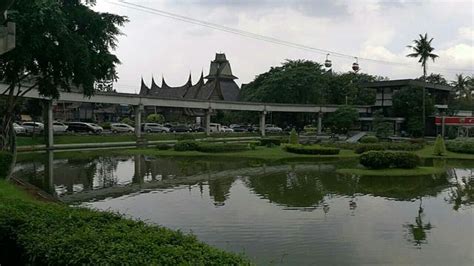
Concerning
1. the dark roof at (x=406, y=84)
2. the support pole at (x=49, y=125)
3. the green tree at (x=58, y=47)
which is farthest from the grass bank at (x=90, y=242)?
the dark roof at (x=406, y=84)

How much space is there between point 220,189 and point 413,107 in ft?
156

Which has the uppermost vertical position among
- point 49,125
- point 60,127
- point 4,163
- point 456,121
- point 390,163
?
point 456,121

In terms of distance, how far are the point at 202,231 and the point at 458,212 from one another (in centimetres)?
823

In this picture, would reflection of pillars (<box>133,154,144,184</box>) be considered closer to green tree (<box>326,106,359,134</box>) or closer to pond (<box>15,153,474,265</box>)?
pond (<box>15,153,474,265</box>)

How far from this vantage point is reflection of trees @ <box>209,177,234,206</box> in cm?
1639

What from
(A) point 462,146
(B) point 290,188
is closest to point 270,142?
(A) point 462,146

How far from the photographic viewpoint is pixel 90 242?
5.15m

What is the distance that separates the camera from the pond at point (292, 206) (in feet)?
33.2

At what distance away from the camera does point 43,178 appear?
833 inches

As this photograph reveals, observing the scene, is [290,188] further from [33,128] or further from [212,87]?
[212,87]

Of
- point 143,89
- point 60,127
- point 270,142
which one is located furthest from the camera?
point 143,89

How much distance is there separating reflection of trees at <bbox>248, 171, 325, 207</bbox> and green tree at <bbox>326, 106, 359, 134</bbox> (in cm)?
4252

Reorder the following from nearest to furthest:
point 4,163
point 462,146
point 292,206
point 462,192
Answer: point 292,206
point 4,163
point 462,192
point 462,146

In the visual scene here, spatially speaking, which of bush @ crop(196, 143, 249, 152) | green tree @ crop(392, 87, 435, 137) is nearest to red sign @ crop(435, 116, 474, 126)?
green tree @ crop(392, 87, 435, 137)
